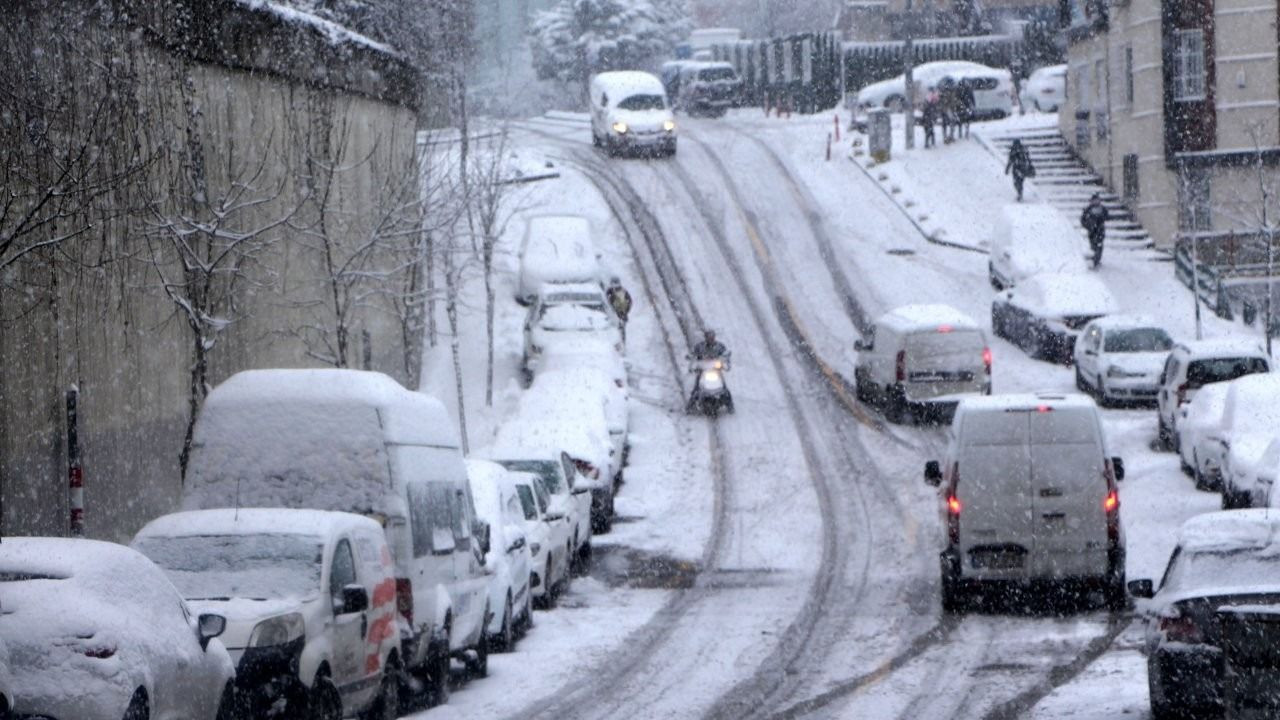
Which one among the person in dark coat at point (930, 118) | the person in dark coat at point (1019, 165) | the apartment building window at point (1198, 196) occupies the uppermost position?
the person in dark coat at point (930, 118)

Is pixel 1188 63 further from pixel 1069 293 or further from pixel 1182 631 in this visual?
pixel 1182 631

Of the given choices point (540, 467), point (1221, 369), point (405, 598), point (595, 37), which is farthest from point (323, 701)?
point (595, 37)

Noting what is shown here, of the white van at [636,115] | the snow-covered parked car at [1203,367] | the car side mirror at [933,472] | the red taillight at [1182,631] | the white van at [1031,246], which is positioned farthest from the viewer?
the white van at [636,115]

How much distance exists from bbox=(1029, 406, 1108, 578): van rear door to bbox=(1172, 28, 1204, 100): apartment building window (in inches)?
1204

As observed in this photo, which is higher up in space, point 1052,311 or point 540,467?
point 1052,311

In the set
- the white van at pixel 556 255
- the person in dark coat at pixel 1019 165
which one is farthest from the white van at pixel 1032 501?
the person in dark coat at pixel 1019 165

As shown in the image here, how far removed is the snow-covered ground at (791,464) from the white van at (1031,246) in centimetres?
108

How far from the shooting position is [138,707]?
8.98m

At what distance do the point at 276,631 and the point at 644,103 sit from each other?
46.8 meters

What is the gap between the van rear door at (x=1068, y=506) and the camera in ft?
61.4

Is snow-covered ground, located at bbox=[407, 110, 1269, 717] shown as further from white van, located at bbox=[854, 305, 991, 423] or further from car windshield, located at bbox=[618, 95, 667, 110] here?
car windshield, located at bbox=[618, 95, 667, 110]

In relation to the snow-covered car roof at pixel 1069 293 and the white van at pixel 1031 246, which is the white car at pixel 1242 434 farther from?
the white van at pixel 1031 246

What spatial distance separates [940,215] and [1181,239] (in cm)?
714

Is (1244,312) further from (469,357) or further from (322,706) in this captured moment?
(322,706)
